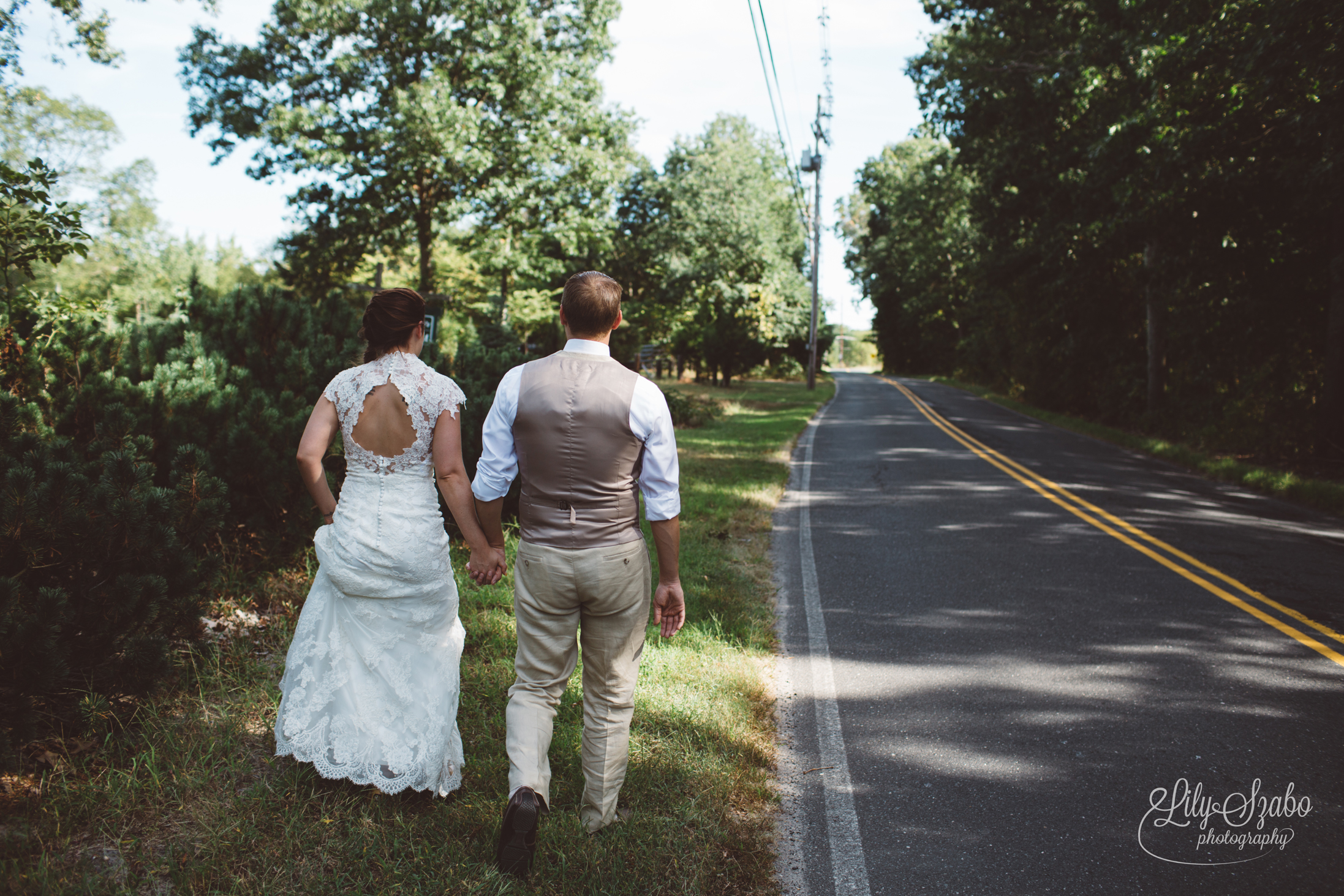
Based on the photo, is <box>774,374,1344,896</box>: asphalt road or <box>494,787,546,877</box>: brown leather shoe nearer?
<box>494,787,546,877</box>: brown leather shoe

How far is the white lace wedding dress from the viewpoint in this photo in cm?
318

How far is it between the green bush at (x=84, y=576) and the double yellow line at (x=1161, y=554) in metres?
6.71

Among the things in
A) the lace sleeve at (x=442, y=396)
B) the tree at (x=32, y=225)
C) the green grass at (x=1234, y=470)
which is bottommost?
the green grass at (x=1234, y=470)

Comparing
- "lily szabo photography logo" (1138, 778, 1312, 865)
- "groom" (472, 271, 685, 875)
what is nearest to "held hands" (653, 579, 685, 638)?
"groom" (472, 271, 685, 875)

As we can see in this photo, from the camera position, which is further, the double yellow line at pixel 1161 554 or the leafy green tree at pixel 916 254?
the leafy green tree at pixel 916 254

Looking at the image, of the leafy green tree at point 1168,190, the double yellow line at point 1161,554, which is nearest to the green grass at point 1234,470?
the leafy green tree at point 1168,190

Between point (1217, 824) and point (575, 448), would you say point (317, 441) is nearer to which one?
point (575, 448)

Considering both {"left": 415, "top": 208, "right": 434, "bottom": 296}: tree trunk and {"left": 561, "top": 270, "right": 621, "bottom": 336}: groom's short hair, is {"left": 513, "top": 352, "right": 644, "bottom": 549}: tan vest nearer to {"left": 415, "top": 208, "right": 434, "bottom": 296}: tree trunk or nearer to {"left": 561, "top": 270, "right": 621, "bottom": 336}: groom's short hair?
{"left": 561, "top": 270, "right": 621, "bottom": 336}: groom's short hair

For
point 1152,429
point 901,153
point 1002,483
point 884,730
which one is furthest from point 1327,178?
point 901,153

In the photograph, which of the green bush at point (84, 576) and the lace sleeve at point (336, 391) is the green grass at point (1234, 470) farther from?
the green bush at point (84, 576)

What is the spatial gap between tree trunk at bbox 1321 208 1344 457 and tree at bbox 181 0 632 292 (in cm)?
1763

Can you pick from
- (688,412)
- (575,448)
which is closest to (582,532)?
(575,448)

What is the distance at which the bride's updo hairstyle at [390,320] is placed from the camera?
3.24 metres

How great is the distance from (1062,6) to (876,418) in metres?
10.7
